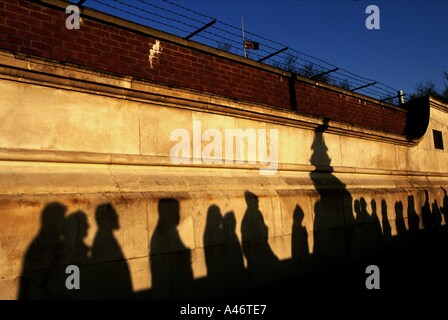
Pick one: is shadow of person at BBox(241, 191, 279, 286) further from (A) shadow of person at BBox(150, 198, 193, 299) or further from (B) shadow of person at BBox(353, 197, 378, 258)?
(B) shadow of person at BBox(353, 197, 378, 258)

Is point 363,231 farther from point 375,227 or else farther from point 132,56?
point 132,56

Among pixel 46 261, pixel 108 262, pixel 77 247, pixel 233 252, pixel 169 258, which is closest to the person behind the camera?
pixel 46 261

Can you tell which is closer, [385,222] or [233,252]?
[233,252]

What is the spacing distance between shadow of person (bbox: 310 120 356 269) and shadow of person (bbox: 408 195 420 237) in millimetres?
2835

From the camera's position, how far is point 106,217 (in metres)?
3.76

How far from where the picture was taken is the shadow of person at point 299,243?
579cm

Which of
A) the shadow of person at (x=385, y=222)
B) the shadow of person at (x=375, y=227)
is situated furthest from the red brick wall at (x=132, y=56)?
the shadow of person at (x=385, y=222)

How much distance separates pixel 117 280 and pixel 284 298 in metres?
2.56

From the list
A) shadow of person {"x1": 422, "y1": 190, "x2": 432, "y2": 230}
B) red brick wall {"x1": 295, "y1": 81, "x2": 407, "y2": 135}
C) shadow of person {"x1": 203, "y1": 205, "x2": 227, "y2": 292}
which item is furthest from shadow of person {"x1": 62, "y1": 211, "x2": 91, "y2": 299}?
shadow of person {"x1": 422, "y1": 190, "x2": 432, "y2": 230}

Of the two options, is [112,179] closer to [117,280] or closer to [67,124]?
[67,124]

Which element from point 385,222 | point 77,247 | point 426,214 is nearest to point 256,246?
point 77,247

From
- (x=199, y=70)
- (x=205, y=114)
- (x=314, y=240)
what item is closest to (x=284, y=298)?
(x=314, y=240)

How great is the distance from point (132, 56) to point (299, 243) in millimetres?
4091

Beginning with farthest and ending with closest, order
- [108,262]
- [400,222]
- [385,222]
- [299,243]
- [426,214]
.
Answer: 1. [426,214]
2. [400,222]
3. [385,222]
4. [299,243]
5. [108,262]
